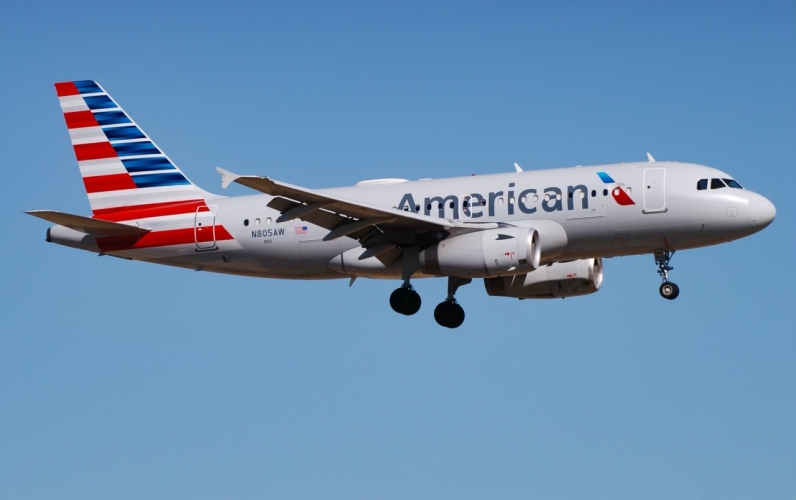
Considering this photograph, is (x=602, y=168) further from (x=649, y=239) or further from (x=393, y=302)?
(x=393, y=302)

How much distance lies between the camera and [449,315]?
40031 mm

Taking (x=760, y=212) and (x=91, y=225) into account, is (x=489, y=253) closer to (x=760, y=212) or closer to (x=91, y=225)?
(x=760, y=212)

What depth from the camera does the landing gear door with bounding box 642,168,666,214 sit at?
36375 millimetres

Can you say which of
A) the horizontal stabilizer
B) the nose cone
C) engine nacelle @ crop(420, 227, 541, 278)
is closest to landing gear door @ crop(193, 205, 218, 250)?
the horizontal stabilizer

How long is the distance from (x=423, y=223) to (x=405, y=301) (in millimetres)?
2885

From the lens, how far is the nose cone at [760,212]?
3619cm

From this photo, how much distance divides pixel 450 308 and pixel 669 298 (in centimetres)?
716

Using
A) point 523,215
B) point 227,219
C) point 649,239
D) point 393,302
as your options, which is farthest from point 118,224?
point 649,239

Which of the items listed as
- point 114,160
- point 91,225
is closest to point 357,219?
point 91,225

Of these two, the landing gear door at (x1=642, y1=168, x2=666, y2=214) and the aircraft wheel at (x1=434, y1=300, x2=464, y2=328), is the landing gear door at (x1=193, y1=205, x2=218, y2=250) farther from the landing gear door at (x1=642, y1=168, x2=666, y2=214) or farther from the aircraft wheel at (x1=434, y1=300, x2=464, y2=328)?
the landing gear door at (x1=642, y1=168, x2=666, y2=214)

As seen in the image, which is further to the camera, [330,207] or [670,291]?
[670,291]

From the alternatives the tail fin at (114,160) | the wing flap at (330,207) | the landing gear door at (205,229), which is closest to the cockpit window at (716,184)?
the wing flap at (330,207)

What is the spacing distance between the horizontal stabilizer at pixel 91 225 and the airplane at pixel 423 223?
47mm

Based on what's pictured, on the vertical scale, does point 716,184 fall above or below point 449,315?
above
